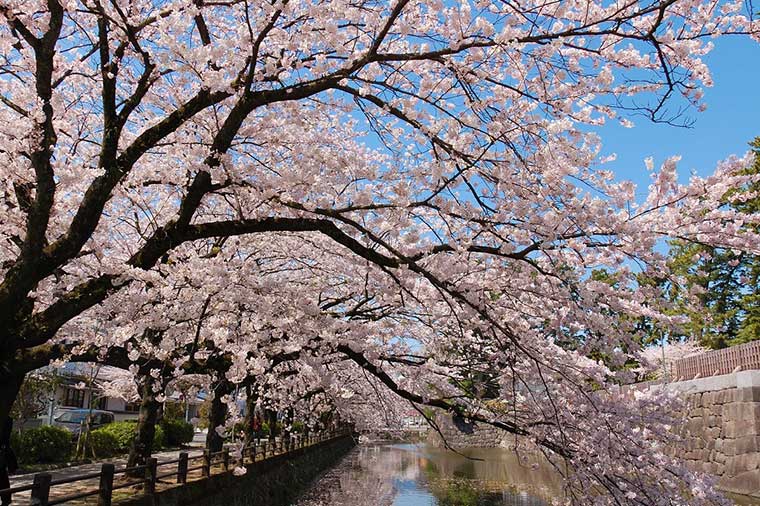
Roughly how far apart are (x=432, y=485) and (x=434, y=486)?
393mm

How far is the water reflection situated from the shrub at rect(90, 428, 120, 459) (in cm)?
747

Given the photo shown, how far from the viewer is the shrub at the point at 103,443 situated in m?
20.5

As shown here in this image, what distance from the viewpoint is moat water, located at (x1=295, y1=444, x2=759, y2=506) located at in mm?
19844

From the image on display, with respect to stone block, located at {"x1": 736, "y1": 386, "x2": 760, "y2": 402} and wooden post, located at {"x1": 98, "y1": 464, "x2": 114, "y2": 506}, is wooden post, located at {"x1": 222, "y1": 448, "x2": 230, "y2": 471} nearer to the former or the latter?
wooden post, located at {"x1": 98, "y1": 464, "x2": 114, "y2": 506}

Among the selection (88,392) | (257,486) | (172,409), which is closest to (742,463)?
(257,486)

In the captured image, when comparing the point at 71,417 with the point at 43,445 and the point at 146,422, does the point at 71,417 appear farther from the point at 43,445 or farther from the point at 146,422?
the point at 146,422

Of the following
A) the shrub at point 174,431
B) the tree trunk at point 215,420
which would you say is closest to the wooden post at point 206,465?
the tree trunk at point 215,420

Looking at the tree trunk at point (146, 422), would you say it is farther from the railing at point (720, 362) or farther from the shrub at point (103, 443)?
the railing at point (720, 362)

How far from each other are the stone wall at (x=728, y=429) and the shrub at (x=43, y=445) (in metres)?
18.1

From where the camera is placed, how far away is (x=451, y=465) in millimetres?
35062

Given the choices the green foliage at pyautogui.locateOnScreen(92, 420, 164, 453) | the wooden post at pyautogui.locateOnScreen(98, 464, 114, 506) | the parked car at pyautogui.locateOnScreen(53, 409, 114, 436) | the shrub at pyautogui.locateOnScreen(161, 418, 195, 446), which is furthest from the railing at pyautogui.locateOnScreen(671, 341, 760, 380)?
the parked car at pyautogui.locateOnScreen(53, 409, 114, 436)

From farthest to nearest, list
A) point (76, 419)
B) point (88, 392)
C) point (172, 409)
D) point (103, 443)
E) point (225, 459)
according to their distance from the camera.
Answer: point (88, 392) → point (172, 409) → point (76, 419) → point (103, 443) → point (225, 459)

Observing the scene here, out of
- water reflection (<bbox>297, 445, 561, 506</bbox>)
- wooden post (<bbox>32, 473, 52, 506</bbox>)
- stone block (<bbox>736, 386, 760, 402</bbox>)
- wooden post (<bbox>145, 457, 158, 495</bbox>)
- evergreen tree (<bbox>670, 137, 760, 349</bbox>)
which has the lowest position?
water reflection (<bbox>297, 445, 561, 506</bbox>)

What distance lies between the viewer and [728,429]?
18891 mm
